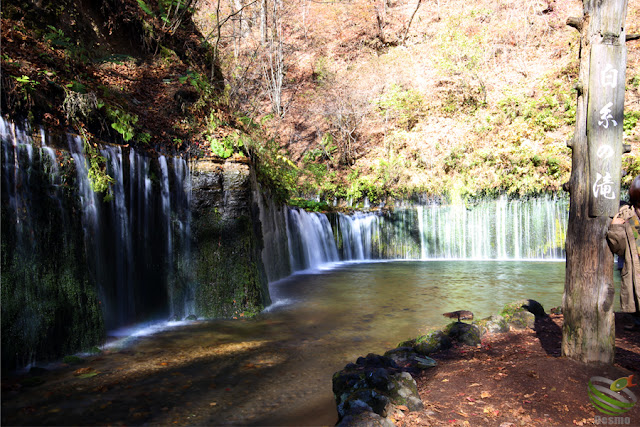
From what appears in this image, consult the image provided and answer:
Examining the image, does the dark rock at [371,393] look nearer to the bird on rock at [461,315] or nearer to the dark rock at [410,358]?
the dark rock at [410,358]

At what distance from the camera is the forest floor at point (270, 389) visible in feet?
9.80

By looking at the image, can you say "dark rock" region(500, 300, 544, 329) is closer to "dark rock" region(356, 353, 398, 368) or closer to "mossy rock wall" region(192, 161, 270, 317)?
"dark rock" region(356, 353, 398, 368)

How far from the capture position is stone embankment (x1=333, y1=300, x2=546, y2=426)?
3072mm

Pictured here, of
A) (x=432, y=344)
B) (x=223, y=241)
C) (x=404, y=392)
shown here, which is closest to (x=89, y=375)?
(x=223, y=241)

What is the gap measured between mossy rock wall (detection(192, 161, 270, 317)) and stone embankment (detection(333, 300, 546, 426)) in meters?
3.11

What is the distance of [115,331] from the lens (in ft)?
19.2

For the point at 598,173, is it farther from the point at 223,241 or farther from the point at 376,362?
the point at 223,241

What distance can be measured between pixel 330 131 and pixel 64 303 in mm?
19884

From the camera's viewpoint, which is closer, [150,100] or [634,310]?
[634,310]

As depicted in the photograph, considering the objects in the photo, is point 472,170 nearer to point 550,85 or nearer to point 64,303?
point 550,85

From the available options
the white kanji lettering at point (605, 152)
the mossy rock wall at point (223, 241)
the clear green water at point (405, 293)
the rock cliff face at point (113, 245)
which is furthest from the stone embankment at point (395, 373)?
the rock cliff face at point (113, 245)

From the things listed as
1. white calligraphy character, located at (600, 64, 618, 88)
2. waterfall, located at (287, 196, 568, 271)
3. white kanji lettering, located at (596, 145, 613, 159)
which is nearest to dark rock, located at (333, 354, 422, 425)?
white kanji lettering, located at (596, 145, 613, 159)

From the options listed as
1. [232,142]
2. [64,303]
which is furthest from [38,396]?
[232,142]

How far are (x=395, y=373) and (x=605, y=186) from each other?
2.30 m
